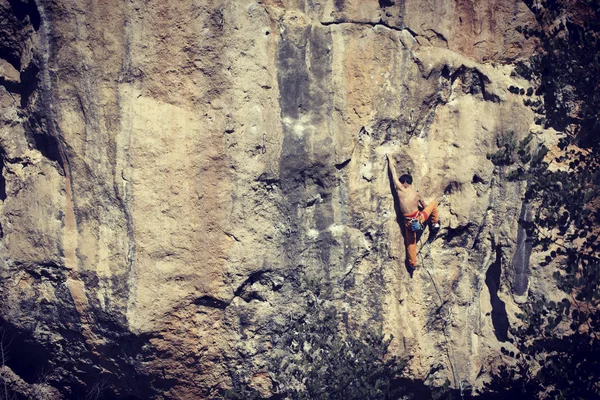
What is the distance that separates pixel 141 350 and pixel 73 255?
1.30 metres

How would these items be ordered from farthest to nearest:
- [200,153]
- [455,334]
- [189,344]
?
[455,334]
[189,344]
[200,153]

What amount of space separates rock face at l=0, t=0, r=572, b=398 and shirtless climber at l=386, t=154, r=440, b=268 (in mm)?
142

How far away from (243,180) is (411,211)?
200cm

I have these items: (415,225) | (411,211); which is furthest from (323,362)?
(411,211)

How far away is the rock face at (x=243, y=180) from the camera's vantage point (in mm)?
6090

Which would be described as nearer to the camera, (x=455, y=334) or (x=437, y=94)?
(x=437, y=94)

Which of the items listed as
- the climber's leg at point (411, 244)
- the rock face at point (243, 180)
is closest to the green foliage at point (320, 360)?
the rock face at point (243, 180)

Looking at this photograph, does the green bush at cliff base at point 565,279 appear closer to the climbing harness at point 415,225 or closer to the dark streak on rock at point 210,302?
the climbing harness at point 415,225

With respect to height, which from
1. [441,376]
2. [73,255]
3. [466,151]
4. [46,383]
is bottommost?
A: [46,383]

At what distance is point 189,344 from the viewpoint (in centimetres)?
667

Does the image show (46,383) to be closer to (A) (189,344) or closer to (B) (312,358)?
(A) (189,344)

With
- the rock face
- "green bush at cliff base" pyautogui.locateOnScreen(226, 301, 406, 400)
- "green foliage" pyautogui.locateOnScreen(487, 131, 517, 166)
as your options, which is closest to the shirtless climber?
the rock face

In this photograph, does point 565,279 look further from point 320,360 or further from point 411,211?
point 320,360

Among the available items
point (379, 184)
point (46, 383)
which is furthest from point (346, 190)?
point (46, 383)
